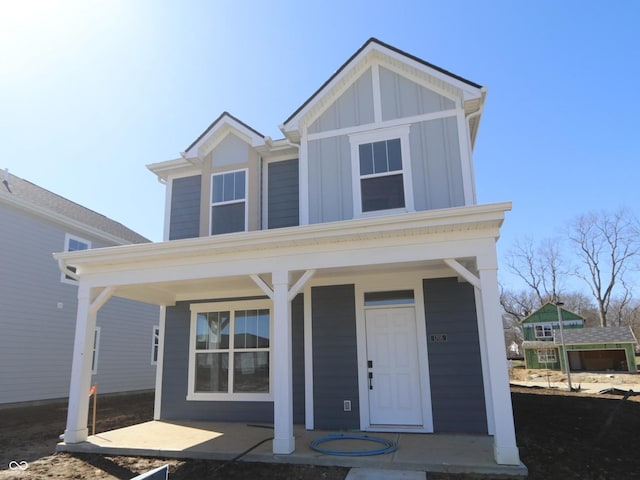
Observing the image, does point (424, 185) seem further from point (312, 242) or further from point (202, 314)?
point (202, 314)

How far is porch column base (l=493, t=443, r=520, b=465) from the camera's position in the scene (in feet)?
16.6

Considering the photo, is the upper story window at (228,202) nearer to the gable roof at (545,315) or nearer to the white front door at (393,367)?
the white front door at (393,367)

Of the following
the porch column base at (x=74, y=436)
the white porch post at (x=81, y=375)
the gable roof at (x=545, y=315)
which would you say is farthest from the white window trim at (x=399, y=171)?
the gable roof at (x=545, y=315)

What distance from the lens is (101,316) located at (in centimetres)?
1443

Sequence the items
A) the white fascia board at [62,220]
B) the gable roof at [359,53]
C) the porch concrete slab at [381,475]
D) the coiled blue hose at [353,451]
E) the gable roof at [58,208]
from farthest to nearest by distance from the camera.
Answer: the gable roof at [58,208] → the white fascia board at [62,220] → the gable roof at [359,53] → the coiled blue hose at [353,451] → the porch concrete slab at [381,475]

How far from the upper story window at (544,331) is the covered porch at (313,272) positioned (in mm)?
22099

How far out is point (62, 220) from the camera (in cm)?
1312

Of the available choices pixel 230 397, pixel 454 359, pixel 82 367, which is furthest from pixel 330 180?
pixel 82 367

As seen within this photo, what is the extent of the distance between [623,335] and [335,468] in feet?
76.3

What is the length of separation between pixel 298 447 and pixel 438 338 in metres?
2.98

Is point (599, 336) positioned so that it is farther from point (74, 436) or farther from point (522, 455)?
point (74, 436)

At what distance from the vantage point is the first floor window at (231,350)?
866cm

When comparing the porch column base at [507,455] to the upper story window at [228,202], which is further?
the upper story window at [228,202]

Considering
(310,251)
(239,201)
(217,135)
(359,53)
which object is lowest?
(310,251)
